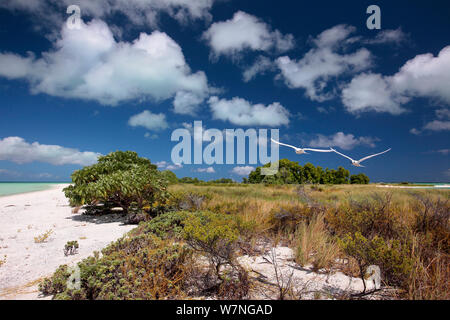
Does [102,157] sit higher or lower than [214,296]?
higher

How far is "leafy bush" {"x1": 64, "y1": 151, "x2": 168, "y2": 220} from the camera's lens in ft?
27.7

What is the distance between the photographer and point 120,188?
8633 millimetres

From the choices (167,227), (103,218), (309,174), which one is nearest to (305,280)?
(167,227)

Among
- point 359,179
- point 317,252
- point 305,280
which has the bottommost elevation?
point 305,280

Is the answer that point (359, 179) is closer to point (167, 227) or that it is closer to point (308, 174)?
point (308, 174)

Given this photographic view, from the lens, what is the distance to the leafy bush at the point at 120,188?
8.43m

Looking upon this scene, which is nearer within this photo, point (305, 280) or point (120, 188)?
point (305, 280)

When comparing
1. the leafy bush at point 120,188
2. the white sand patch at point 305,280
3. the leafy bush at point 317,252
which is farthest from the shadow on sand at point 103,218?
the leafy bush at point 317,252

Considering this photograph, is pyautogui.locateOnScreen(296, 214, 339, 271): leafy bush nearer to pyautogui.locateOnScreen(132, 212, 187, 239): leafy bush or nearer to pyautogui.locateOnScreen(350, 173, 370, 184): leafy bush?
pyautogui.locateOnScreen(132, 212, 187, 239): leafy bush
